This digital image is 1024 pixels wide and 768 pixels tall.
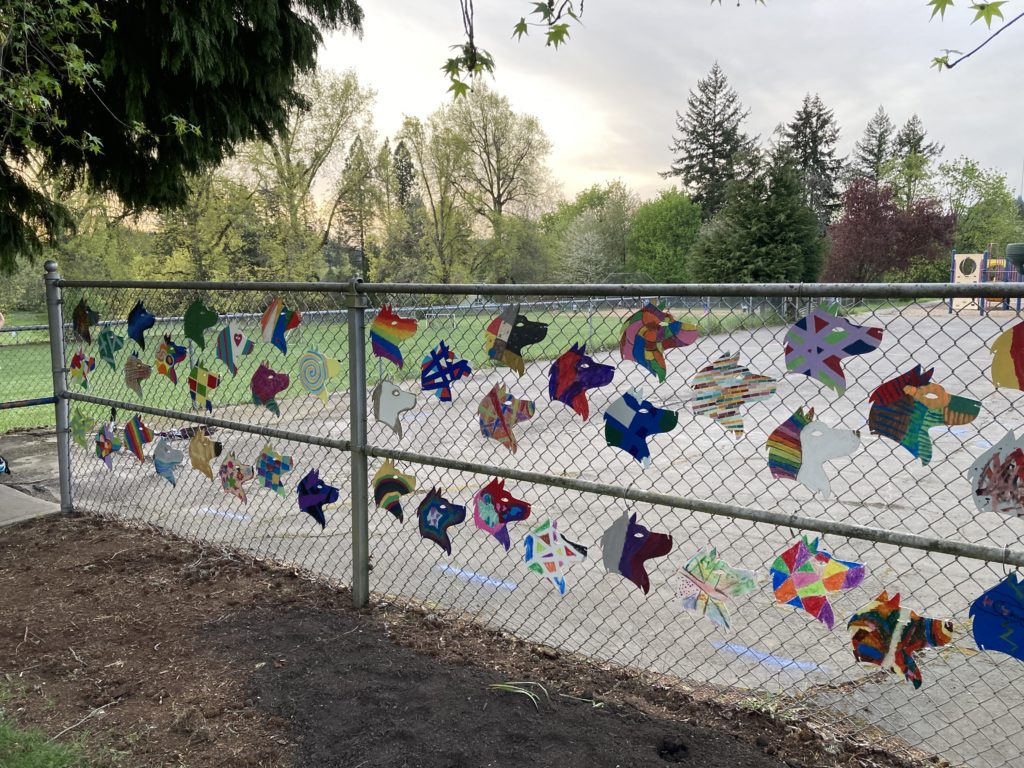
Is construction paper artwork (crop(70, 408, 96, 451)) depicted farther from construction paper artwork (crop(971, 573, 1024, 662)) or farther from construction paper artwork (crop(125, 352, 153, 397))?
construction paper artwork (crop(971, 573, 1024, 662))

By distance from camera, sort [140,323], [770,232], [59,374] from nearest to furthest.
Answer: [140,323] → [59,374] → [770,232]

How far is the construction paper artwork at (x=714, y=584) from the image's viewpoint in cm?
264

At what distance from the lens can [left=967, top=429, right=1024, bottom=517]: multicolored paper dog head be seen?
2.05 m

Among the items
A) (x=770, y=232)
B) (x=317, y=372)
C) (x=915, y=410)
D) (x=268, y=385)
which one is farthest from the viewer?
(x=770, y=232)

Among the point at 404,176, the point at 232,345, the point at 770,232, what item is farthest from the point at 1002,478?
the point at 404,176

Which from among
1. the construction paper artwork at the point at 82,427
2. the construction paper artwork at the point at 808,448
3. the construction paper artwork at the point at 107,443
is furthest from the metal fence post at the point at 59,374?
the construction paper artwork at the point at 808,448

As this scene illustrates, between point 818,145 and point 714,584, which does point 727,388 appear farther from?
point 818,145

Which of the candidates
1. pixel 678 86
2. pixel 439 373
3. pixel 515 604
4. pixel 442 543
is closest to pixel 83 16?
pixel 439 373

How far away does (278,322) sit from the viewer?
3795 mm

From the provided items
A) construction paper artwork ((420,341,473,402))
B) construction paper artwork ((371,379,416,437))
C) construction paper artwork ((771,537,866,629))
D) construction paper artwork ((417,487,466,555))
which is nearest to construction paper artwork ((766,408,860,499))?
construction paper artwork ((771,537,866,629))

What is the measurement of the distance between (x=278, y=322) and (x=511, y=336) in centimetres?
148

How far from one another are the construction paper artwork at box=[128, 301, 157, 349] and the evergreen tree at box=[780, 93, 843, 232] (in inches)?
2571

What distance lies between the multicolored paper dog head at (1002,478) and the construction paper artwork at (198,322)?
3.74 m

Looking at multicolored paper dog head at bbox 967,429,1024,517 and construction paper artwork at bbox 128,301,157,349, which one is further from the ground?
construction paper artwork at bbox 128,301,157,349
